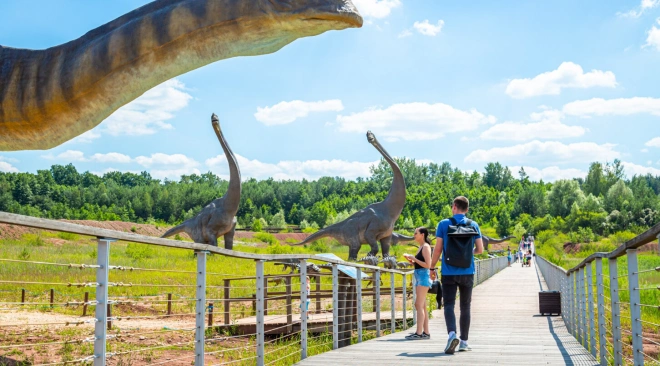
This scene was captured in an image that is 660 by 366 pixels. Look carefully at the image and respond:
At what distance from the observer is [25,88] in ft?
11.6

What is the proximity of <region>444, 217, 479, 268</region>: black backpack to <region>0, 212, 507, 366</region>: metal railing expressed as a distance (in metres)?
1.04

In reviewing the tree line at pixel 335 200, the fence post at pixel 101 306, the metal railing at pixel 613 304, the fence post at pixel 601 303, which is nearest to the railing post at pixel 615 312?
the metal railing at pixel 613 304

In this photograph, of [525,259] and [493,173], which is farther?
[493,173]

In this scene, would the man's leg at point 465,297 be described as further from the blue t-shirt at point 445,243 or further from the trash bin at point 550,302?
the trash bin at point 550,302

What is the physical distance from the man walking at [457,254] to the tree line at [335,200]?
55.9 meters

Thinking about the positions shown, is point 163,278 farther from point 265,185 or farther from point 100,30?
point 265,185

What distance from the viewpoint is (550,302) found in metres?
12.1

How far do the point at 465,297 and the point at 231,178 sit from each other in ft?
49.1

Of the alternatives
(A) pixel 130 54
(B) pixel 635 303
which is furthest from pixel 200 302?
(B) pixel 635 303

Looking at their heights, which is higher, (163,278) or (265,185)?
(265,185)

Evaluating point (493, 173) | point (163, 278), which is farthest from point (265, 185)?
point (163, 278)

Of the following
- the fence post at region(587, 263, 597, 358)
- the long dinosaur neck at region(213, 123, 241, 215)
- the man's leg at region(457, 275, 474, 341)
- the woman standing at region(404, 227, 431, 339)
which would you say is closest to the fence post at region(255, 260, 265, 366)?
the man's leg at region(457, 275, 474, 341)

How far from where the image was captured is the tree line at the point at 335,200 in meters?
70.4

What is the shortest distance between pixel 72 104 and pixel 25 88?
0.35 meters
